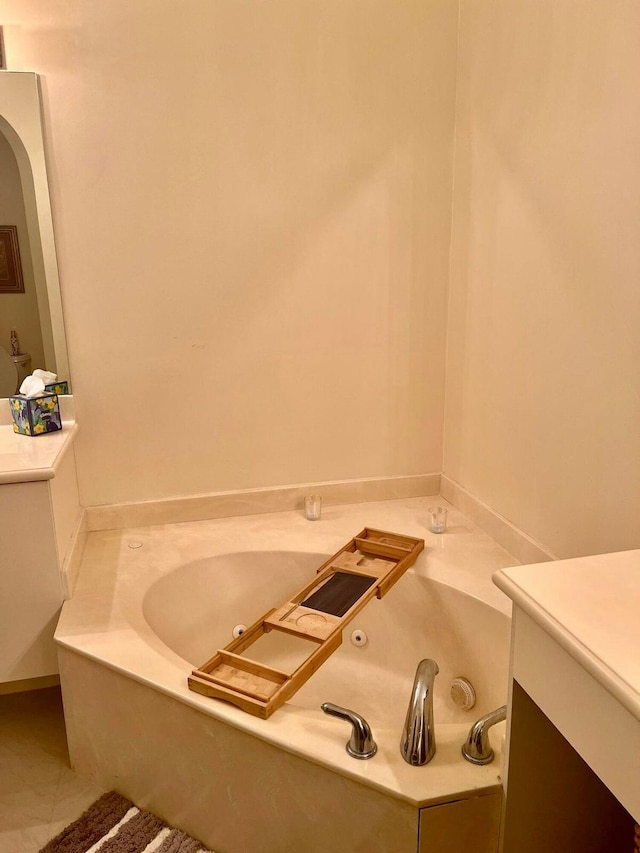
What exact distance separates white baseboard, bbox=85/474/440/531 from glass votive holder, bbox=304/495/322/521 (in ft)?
0.30

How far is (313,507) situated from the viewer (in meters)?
2.35

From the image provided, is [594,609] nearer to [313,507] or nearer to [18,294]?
[313,507]

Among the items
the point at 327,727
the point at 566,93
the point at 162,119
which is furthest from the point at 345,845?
the point at 162,119

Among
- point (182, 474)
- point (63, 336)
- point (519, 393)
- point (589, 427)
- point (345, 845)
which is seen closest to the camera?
point (345, 845)

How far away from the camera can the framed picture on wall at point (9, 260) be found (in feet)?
6.60

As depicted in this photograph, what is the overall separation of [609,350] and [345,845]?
3.98ft

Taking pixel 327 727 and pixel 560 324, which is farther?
pixel 560 324

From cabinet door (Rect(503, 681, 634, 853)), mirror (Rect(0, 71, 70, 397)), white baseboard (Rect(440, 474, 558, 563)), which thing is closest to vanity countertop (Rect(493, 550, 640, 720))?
cabinet door (Rect(503, 681, 634, 853))

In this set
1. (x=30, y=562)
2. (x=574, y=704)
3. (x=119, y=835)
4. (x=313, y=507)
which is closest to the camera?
(x=574, y=704)

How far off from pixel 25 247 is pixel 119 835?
1621 mm

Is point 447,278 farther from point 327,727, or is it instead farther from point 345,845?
point 345,845

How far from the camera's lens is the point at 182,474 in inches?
92.3

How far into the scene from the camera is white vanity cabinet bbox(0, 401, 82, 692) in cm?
172

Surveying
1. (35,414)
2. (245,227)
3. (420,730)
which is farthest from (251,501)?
(420,730)
